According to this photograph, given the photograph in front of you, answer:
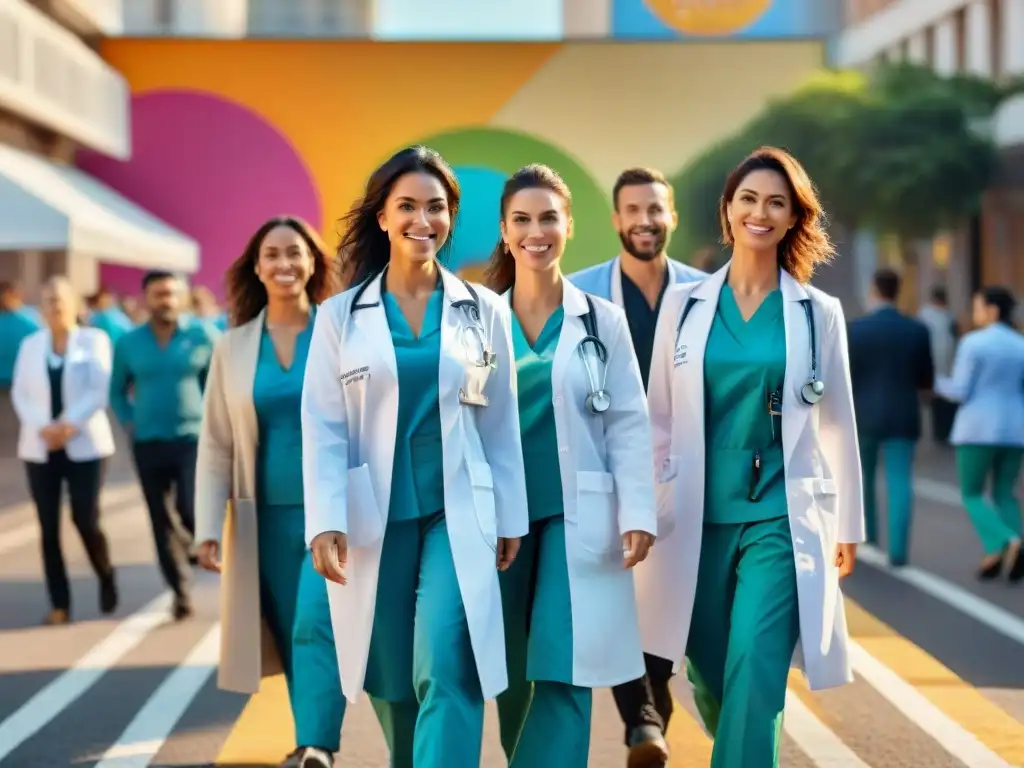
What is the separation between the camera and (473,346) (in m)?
5.26

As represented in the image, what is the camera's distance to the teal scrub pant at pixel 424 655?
4.99 metres

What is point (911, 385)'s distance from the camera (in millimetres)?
12719

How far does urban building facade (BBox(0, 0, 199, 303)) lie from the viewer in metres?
A: 25.2

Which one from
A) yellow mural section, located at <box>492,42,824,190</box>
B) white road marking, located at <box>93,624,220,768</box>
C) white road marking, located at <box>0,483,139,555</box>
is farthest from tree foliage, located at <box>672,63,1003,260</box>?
white road marking, located at <box>93,624,220,768</box>

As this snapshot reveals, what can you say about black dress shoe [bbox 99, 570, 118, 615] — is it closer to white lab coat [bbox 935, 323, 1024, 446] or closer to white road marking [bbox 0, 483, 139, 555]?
white road marking [bbox 0, 483, 139, 555]

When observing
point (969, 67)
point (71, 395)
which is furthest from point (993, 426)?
point (969, 67)

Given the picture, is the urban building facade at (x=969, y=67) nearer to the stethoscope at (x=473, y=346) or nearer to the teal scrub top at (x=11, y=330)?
the teal scrub top at (x=11, y=330)

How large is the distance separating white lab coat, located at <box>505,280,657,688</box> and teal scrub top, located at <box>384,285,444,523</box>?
471 millimetres

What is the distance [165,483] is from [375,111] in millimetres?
35111

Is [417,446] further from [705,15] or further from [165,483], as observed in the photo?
[705,15]

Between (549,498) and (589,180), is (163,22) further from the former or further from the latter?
(549,498)

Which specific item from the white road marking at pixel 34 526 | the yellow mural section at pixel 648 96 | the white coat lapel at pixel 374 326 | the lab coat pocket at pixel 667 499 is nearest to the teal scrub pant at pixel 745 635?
the lab coat pocket at pixel 667 499

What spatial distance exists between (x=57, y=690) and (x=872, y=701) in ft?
11.5

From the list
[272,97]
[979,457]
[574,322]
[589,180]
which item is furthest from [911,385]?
[272,97]
